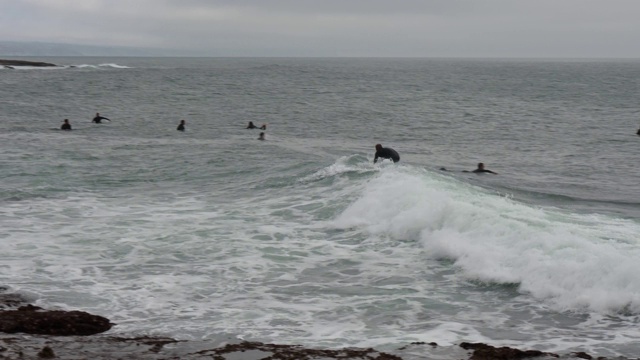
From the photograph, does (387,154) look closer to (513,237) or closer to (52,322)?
(513,237)

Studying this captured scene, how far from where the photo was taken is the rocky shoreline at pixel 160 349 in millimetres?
9609

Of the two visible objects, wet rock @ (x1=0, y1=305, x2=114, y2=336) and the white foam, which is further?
the white foam

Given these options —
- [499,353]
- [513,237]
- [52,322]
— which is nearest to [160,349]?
[52,322]

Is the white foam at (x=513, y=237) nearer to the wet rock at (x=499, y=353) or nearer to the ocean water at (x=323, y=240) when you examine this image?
the ocean water at (x=323, y=240)

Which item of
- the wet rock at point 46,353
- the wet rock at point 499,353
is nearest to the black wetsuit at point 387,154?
the wet rock at point 499,353

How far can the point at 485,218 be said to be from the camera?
56.2 ft

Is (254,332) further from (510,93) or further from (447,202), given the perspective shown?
(510,93)

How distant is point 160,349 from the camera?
390 inches

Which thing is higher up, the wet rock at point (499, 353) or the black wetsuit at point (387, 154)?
the black wetsuit at point (387, 154)

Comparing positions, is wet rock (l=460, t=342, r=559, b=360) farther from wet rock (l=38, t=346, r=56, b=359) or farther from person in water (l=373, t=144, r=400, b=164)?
person in water (l=373, t=144, r=400, b=164)

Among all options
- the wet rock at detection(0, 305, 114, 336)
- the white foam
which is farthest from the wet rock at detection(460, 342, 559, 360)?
the wet rock at detection(0, 305, 114, 336)

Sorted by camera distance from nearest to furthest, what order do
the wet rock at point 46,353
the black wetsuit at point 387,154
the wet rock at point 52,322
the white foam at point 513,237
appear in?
the wet rock at point 46,353 → the wet rock at point 52,322 → the white foam at point 513,237 → the black wetsuit at point 387,154

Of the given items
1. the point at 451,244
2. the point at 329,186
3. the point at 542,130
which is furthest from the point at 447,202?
the point at 542,130

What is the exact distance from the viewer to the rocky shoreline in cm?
961
